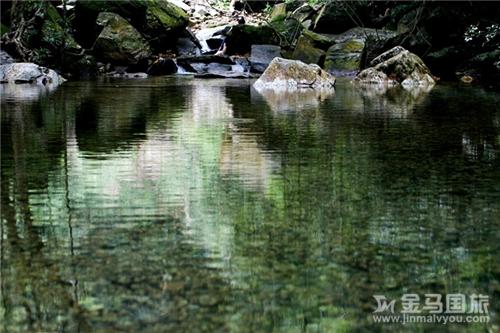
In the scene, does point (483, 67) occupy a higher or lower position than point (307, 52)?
lower

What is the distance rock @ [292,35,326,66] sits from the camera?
20.3 meters

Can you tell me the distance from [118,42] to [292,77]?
7.17 m

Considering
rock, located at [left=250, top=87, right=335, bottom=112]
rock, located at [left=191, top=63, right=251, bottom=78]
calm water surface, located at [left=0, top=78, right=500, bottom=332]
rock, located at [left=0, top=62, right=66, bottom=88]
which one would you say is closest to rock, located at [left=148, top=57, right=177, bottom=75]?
rock, located at [left=191, top=63, right=251, bottom=78]

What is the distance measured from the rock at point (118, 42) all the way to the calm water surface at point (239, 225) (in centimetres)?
1349

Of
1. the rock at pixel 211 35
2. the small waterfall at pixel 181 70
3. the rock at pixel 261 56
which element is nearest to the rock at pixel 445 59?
the rock at pixel 261 56

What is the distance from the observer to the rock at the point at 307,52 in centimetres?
2025

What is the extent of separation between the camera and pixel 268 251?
3.08m

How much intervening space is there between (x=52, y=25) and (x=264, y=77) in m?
7.54

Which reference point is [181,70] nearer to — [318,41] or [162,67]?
[162,67]

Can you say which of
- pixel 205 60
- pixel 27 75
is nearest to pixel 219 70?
pixel 205 60

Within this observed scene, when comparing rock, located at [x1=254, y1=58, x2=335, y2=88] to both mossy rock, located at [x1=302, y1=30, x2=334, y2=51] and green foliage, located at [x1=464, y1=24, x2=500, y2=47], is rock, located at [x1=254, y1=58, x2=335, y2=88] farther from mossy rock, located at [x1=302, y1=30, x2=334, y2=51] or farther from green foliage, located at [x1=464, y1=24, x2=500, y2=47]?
mossy rock, located at [x1=302, y1=30, x2=334, y2=51]

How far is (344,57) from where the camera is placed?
20312 mm

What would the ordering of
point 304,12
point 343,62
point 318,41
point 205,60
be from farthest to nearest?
point 304,12
point 205,60
point 318,41
point 343,62

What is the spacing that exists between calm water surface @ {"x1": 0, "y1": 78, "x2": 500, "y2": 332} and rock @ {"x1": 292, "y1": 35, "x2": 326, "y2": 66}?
13.3m
